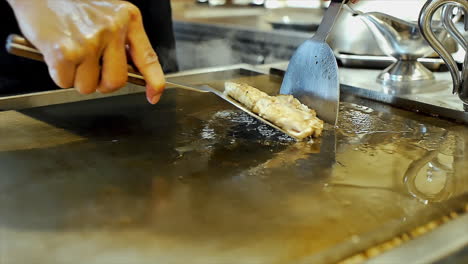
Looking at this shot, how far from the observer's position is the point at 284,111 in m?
0.98

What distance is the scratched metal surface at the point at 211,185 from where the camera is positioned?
1.82 ft

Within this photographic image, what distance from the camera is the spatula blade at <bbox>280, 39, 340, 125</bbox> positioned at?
1057 millimetres

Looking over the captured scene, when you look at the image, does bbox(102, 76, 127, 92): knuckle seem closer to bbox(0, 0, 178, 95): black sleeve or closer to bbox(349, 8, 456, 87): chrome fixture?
bbox(0, 0, 178, 95): black sleeve

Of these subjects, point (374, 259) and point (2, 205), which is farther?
point (2, 205)

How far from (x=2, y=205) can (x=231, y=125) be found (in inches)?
20.4

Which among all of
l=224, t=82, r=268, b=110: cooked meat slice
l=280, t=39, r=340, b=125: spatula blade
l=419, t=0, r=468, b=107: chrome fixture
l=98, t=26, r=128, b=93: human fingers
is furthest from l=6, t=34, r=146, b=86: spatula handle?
l=419, t=0, r=468, b=107: chrome fixture

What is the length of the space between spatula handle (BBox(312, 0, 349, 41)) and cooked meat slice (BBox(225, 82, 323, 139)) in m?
0.19

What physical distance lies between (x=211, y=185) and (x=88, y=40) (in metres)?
0.34

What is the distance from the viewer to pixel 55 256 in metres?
0.53

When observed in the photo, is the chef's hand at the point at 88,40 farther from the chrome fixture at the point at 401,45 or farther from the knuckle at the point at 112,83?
the chrome fixture at the point at 401,45

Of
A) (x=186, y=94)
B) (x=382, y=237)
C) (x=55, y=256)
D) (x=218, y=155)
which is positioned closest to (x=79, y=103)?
(x=186, y=94)

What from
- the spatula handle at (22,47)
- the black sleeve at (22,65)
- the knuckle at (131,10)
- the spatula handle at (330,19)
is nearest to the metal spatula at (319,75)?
the spatula handle at (330,19)

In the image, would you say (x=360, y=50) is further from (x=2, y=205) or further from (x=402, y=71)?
(x=2, y=205)

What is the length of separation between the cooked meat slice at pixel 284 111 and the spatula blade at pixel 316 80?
0.05 meters
